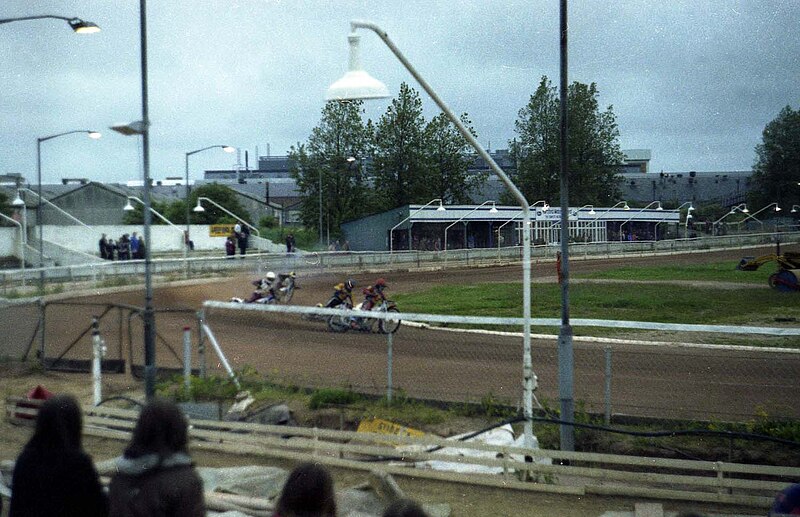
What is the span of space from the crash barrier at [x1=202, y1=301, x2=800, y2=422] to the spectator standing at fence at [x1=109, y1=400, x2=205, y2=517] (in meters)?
7.72

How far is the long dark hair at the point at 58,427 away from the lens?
4328 millimetres

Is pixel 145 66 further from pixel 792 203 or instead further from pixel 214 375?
pixel 792 203

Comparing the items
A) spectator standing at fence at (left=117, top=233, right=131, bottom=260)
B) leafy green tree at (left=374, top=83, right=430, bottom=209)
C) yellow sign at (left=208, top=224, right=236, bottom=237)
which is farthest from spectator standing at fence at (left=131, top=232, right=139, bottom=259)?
leafy green tree at (left=374, top=83, right=430, bottom=209)

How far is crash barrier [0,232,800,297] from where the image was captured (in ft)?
103

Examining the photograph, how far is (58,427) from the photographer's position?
170 inches

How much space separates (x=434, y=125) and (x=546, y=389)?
63.8 ft

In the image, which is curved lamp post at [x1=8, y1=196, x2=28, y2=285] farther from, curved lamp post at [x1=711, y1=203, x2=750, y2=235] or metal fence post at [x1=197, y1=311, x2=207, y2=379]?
curved lamp post at [x1=711, y1=203, x2=750, y2=235]

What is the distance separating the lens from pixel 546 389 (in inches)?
522

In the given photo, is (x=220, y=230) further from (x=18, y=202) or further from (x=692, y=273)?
(x=692, y=273)

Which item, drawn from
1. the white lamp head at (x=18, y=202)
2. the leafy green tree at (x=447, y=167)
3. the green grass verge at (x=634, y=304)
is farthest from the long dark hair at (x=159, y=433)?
the white lamp head at (x=18, y=202)

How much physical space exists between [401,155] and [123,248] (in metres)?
12.1

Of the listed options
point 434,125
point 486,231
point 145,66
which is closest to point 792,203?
point 486,231

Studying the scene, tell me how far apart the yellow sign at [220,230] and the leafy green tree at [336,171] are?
3670mm

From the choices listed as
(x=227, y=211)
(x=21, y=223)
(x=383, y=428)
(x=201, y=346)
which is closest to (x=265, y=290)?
(x=201, y=346)
